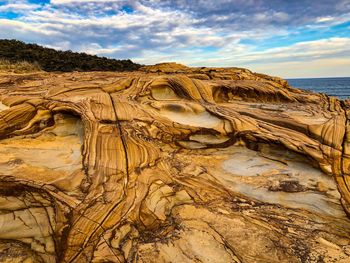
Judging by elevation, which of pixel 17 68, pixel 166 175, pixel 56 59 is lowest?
pixel 166 175

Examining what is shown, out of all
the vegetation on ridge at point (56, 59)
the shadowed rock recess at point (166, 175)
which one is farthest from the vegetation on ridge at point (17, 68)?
the shadowed rock recess at point (166, 175)

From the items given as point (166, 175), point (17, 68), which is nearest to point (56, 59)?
point (17, 68)

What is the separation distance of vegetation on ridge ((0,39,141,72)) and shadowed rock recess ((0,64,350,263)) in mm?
17547

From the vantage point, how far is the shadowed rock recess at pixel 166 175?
19.2 ft

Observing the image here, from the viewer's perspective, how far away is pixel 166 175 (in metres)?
7.47

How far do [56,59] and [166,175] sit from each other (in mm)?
24641

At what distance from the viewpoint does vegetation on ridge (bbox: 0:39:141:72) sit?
2711 cm

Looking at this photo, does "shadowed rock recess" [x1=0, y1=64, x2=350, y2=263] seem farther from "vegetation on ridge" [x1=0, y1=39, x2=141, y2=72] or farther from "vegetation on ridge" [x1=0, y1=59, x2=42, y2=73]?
"vegetation on ridge" [x1=0, y1=39, x2=141, y2=72]

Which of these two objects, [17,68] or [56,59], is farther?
[56,59]

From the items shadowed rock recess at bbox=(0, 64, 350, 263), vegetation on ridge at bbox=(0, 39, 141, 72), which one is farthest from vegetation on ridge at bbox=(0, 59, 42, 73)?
shadowed rock recess at bbox=(0, 64, 350, 263)

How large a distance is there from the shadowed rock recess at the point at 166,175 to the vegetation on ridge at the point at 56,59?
57.6 feet

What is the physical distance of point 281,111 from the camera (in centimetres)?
993

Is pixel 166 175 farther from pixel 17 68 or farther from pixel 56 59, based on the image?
pixel 56 59

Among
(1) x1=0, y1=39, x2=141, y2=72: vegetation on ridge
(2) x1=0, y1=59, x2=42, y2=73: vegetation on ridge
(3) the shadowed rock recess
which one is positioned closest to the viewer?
(3) the shadowed rock recess
